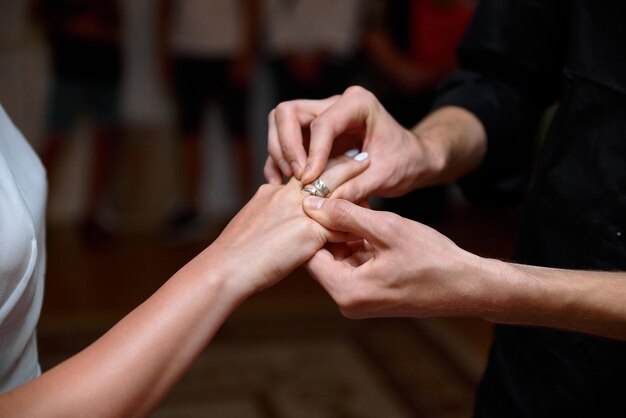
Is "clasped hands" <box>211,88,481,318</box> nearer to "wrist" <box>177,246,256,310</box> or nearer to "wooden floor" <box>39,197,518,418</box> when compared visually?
"wrist" <box>177,246,256,310</box>

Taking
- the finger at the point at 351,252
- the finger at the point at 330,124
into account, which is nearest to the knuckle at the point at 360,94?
the finger at the point at 330,124

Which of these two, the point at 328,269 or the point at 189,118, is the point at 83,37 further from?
the point at 328,269

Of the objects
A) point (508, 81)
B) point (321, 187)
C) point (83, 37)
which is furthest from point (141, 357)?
point (83, 37)

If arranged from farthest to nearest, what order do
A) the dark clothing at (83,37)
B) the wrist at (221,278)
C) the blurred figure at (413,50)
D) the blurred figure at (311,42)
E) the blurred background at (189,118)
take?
the blurred figure at (311,42), the blurred figure at (413,50), the dark clothing at (83,37), the blurred background at (189,118), the wrist at (221,278)

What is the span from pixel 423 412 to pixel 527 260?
4.01ft

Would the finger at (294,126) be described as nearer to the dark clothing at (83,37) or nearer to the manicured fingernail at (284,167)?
the manicured fingernail at (284,167)

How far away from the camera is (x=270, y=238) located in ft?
3.07

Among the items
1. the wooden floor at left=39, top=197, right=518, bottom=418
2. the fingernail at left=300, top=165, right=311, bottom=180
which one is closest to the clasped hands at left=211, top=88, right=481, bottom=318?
the fingernail at left=300, top=165, right=311, bottom=180

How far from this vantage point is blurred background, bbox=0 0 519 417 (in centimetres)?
277

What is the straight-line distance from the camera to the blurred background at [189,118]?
2.77 m

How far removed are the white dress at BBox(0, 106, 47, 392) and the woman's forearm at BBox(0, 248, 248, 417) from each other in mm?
100

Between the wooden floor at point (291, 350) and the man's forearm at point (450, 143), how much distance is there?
4.02 feet

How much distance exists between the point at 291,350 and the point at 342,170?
5.13ft

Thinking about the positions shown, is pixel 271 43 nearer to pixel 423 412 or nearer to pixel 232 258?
pixel 423 412
